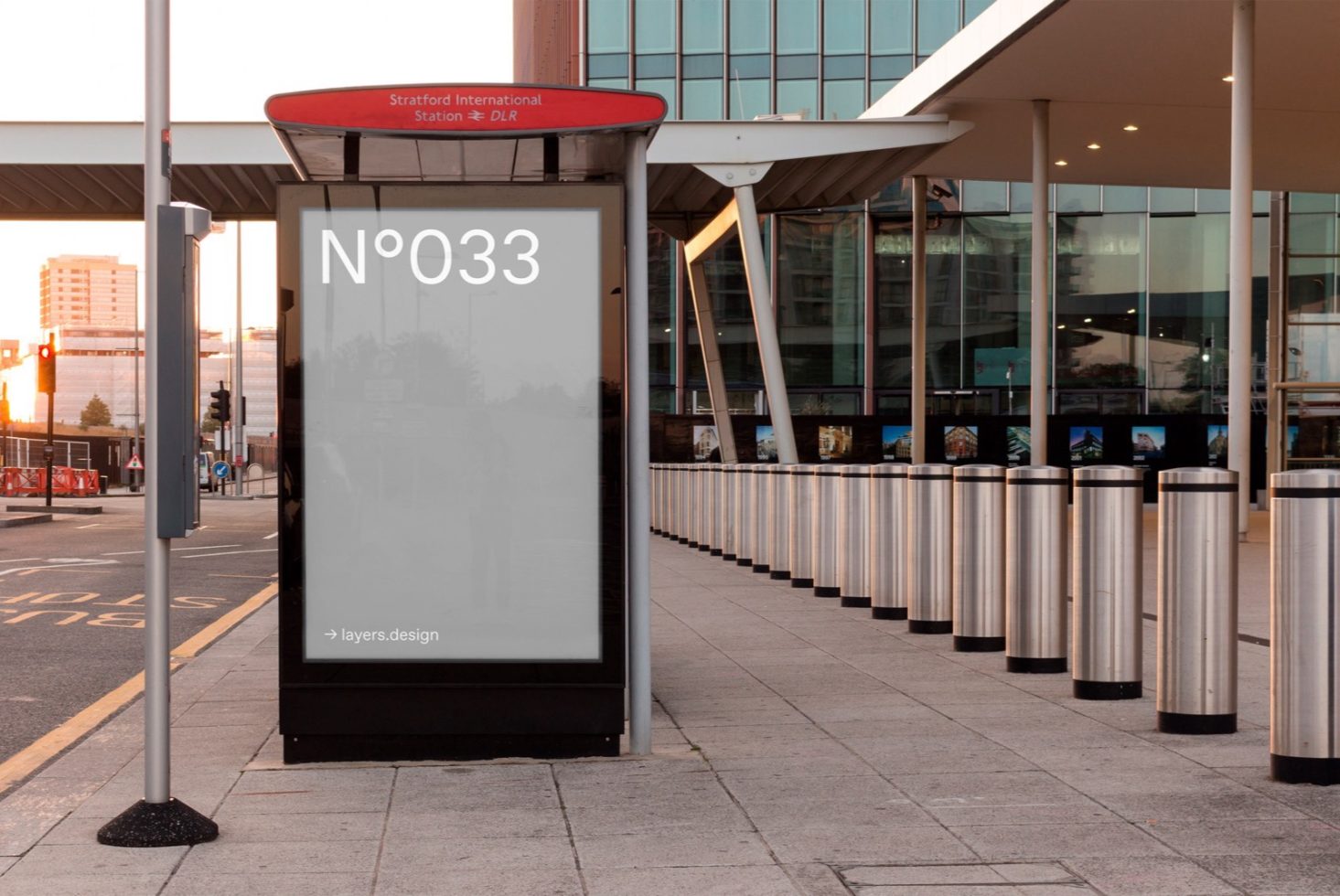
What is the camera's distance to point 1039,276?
86.9 ft

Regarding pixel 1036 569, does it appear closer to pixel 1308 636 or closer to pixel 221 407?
pixel 1308 636

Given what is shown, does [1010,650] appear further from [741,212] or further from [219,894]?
[741,212]

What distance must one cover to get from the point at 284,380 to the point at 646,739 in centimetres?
213

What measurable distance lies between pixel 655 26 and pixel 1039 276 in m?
21.3

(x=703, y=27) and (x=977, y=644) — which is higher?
(x=703, y=27)

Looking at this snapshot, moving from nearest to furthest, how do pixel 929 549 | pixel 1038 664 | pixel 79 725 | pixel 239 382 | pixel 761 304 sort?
1. pixel 79 725
2. pixel 1038 664
3. pixel 929 549
4. pixel 761 304
5. pixel 239 382

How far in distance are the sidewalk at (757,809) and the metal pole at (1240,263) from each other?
41.0ft

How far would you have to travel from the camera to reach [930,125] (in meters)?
24.3

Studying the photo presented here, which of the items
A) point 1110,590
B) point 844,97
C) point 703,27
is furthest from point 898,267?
point 1110,590

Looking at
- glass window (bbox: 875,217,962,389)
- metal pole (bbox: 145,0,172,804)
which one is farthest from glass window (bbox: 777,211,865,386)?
metal pole (bbox: 145,0,172,804)

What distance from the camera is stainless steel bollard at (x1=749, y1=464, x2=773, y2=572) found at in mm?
18219

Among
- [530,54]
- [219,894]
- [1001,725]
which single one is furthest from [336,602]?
[530,54]

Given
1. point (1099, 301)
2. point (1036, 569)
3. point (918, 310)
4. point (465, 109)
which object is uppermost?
point (1099, 301)

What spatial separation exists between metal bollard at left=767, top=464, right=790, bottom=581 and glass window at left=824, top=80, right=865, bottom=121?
29542 millimetres
